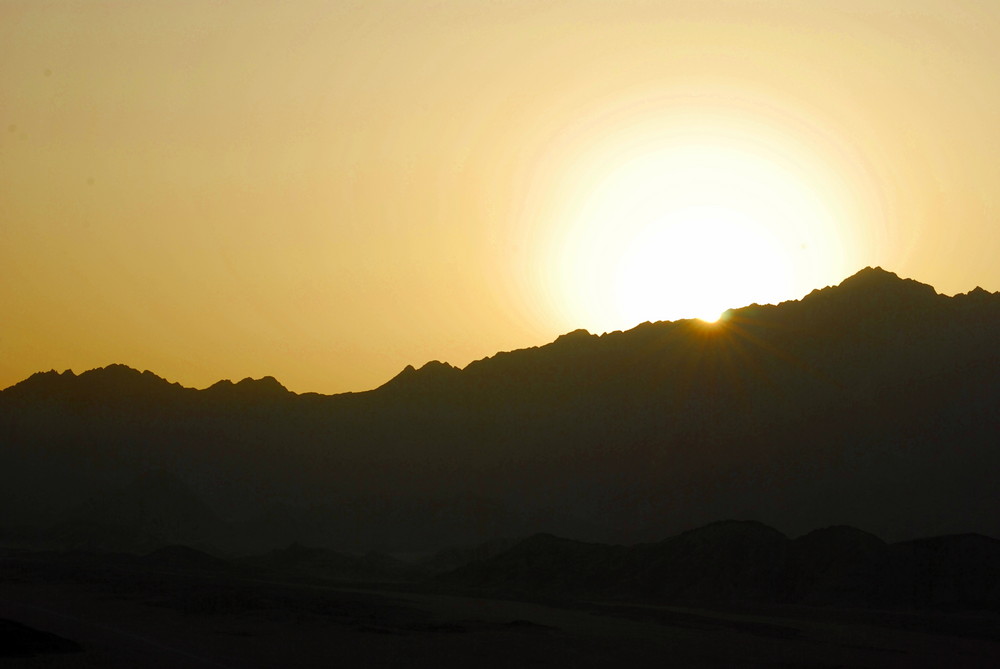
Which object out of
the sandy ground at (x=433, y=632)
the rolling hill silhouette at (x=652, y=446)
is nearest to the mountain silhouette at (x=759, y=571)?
the sandy ground at (x=433, y=632)

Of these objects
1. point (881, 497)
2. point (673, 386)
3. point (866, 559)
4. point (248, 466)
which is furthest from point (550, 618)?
point (248, 466)

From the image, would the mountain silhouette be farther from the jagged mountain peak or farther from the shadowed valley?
the jagged mountain peak

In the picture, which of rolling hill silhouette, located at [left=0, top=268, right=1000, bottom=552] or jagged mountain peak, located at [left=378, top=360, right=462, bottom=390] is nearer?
rolling hill silhouette, located at [left=0, top=268, right=1000, bottom=552]

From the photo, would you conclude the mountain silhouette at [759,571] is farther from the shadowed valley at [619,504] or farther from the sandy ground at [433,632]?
the sandy ground at [433,632]

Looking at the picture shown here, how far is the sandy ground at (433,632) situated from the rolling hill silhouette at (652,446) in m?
59.7

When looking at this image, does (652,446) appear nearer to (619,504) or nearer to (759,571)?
(619,504)

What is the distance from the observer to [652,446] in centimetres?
14712

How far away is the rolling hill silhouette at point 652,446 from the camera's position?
12431 cm

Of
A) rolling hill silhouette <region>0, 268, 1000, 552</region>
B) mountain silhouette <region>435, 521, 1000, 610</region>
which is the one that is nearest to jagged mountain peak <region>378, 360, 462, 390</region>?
rolling hill silhouette <region>0, 268, 1000, 552</region>

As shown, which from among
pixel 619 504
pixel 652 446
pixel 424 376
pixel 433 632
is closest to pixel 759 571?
pixel 433 632

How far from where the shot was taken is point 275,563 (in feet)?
340

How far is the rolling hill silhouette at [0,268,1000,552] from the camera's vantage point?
124312 millimetres

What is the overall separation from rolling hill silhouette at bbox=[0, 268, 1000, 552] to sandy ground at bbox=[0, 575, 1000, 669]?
196 feet

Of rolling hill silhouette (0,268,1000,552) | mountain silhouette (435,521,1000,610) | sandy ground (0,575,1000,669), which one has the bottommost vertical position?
sandy ground (0,575,1000,669)
